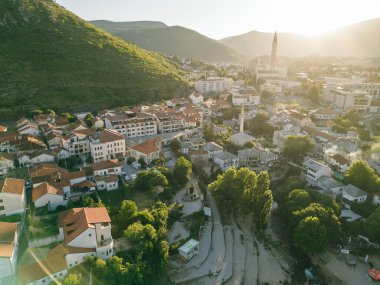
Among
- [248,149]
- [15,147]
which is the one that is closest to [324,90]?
[248,149]

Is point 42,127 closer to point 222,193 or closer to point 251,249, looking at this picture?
point 222,193

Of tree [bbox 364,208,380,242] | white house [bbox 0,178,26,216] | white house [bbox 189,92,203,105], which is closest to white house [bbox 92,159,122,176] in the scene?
white house [bbox 0,178,26,216]

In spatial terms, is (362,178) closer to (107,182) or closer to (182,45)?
(107,182)

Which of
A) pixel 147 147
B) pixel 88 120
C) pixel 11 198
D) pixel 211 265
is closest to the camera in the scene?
pixel 211 265

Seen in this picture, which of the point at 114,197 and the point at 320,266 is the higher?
the point at 114,197

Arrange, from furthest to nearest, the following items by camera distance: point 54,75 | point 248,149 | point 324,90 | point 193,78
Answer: point 193,78
point 324,90
point 54,75
point 248,149

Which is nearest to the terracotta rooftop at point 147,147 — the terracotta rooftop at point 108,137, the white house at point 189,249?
the terracotta rooftop at point 108,137

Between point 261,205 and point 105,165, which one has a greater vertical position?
point 105,165

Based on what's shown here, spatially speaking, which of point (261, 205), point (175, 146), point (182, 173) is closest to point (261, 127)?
point (175, 146)

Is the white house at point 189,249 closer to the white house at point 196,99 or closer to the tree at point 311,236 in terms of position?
the tree at point 311,236
